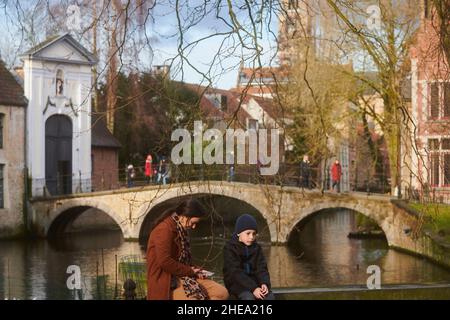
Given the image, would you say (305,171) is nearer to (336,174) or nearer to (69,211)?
(336,174)

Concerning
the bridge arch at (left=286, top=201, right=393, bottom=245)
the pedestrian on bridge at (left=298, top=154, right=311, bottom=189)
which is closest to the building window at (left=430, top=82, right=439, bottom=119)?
the pedestrian on bridge at (left=298, top=154, right=311, bottom=189)

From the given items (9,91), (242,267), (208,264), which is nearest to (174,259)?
(242,267)

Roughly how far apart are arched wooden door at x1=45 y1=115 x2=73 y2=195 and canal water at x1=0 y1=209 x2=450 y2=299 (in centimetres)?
169

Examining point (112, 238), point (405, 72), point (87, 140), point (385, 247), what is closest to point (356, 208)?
point (385, 247)

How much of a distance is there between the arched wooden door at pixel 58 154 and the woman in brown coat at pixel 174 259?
937 inches

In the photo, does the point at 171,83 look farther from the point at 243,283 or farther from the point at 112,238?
the point at 112,238

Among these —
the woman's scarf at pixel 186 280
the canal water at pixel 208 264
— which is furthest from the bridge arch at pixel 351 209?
the woman's scarf at pixel 186 280

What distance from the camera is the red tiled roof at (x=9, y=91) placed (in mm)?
27547

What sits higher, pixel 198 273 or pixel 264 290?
pixel 198 273

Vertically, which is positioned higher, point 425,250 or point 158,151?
point 158,151

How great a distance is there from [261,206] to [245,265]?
20.3 metres

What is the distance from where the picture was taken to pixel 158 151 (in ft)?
21.9

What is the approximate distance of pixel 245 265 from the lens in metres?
5.91

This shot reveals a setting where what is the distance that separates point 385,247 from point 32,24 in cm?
1802
